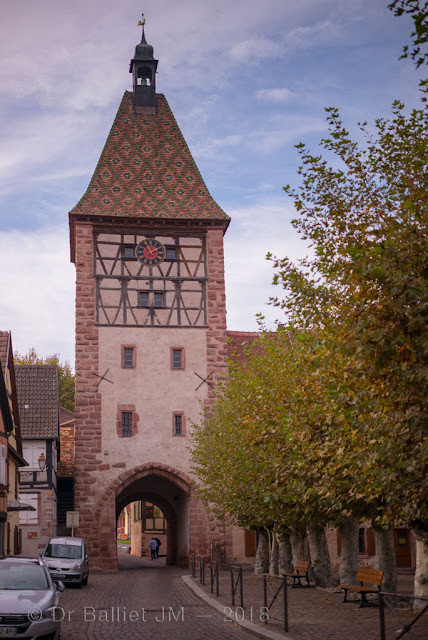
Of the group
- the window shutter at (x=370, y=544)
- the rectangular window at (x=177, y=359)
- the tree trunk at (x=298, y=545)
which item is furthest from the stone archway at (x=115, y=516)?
the tree trunk at (x=298, y=545)

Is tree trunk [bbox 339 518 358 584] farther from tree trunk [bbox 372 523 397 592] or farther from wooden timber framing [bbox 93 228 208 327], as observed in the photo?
wooden timber framing [bbox 93 228 208 327]

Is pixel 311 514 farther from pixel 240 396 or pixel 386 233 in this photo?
pixel 386 233

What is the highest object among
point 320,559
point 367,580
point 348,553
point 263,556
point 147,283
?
point 147,283

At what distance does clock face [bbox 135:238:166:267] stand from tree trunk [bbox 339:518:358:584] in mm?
19667

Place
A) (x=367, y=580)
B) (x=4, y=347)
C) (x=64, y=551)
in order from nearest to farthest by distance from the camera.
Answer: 1. (x=367, y=580)
2. (x=64, y=551)
3. (x=4, y=347)

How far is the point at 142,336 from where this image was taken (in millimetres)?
38156

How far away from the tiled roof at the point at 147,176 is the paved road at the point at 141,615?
18.5 metres

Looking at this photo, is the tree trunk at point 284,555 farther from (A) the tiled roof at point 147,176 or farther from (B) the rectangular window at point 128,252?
(A) the tiled roof at point 147,176

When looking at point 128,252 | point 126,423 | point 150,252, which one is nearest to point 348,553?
point 126,423

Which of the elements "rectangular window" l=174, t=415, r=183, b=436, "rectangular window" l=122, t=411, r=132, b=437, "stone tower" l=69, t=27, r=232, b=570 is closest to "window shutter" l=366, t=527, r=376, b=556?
"stone tower" l=69, t=27, r=232, b=570

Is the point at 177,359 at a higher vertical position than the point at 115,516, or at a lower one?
higher

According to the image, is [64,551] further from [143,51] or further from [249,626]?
[143,51]

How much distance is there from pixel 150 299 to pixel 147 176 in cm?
662

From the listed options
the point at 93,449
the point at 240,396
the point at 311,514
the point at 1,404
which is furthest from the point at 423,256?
the point at 93,449
